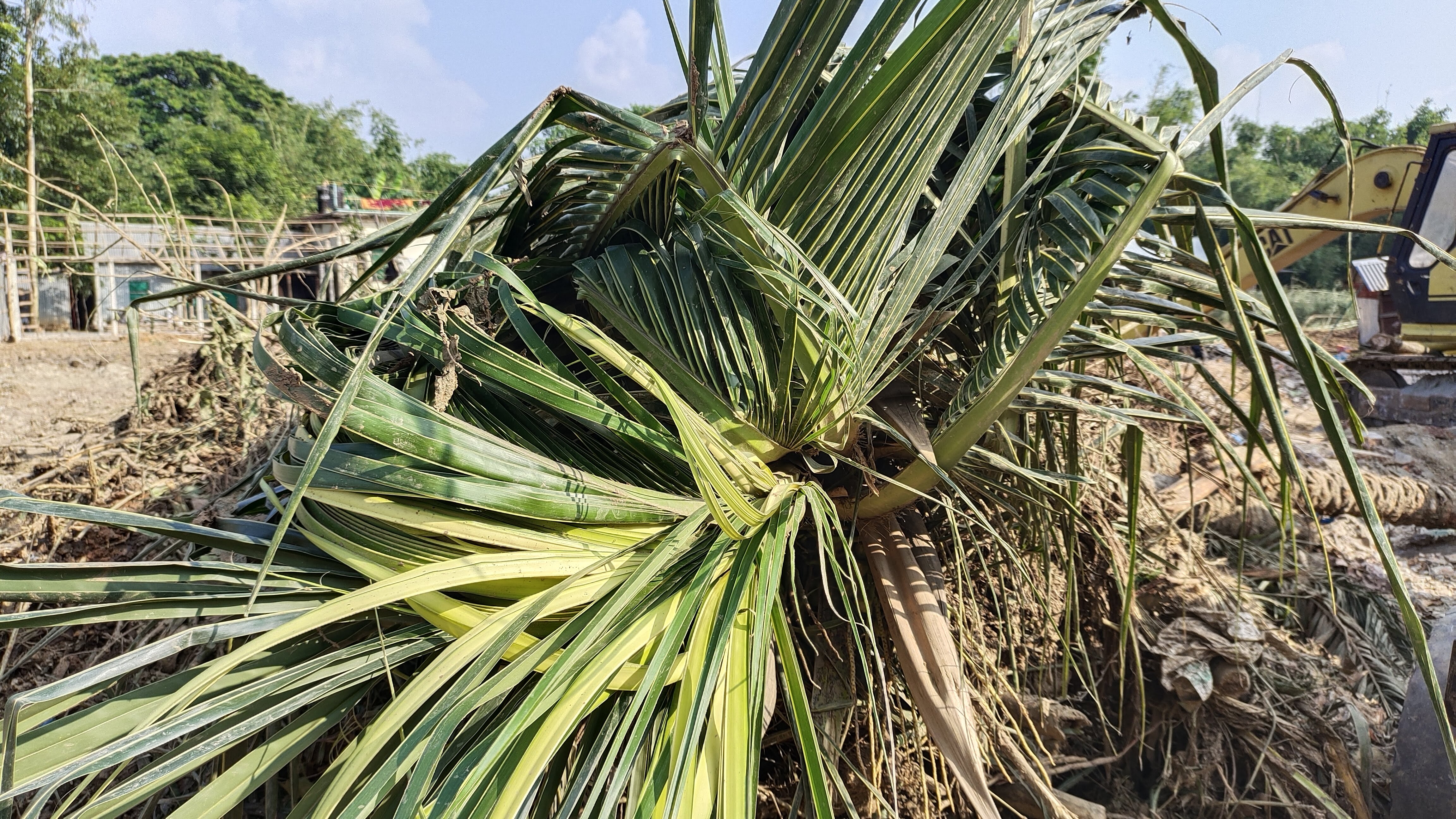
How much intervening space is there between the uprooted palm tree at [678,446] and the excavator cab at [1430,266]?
5.72 meters

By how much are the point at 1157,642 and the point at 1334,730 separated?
0.43 meters

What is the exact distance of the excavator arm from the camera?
5.94m

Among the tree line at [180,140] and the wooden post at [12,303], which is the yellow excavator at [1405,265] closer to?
the tree line at [180,140]

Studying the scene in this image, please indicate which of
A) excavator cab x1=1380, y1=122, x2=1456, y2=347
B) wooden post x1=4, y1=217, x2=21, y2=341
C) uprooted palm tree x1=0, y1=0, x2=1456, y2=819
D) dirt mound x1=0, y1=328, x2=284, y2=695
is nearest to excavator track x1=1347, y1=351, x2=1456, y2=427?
excavator cab x1=1380, y1=122, x2=1456, y2=347

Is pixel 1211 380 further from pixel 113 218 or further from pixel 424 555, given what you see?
pixel 113 218

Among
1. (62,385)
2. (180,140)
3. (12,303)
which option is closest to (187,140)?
(180,140)

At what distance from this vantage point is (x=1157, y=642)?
1940 mm

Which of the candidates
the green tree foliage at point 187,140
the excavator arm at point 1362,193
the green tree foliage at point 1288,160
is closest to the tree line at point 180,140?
the green tree foliage at point 187,140

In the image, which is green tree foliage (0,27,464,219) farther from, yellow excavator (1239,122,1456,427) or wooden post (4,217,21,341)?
yellow excavator (1239,122,1456,427)

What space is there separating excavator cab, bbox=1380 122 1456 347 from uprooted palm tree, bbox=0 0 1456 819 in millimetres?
Result: 5718

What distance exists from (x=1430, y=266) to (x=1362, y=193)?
84 centimetres

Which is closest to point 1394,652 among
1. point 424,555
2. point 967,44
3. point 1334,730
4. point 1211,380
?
point 1334,730

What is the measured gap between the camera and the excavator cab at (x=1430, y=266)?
566 centimetres

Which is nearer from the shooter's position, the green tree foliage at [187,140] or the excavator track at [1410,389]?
the excavator track at [1410,389]
